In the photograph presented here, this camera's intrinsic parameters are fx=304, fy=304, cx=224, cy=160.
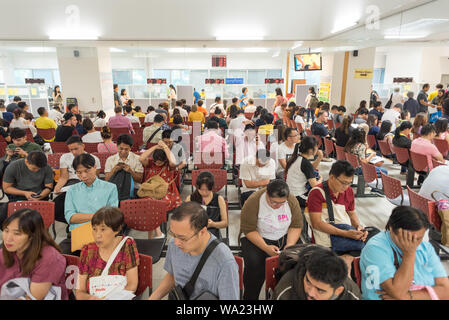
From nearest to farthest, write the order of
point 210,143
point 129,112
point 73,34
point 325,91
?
point 210,143 → point 129,112 → point 73,34 → point 325,91

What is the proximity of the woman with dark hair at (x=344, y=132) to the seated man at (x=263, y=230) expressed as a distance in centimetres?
363

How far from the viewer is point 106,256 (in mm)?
1976

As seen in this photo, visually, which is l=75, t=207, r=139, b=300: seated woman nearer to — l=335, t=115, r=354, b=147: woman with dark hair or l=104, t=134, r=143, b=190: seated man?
l=104, t=134, r=143, b=190: seated man

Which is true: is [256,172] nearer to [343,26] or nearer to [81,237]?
[81,237]

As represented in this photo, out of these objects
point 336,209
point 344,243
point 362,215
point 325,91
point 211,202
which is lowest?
point 362,215

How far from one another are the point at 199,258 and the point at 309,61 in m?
10.3

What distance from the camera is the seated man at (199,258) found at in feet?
5.16

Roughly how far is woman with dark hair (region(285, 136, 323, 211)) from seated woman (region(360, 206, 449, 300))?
162cm

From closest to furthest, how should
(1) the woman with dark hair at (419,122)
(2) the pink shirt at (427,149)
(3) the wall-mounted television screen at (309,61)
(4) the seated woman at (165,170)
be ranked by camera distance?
(4) the seated woman at (165,170)
(2) the pink shirt at (427,149)
(1) the woman with dark hair at (419,122)
(3) the wall-mounted television screen at (309,61)

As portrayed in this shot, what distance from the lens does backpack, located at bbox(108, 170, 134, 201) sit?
3465 mm

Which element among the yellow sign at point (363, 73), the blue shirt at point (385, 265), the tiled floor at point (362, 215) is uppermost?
the yellow sign at point (363, 73)

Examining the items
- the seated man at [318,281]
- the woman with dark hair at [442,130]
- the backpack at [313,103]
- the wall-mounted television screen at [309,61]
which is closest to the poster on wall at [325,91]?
the backpack at [313,103]

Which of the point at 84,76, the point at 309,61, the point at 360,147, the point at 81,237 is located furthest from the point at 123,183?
the point at 84,76

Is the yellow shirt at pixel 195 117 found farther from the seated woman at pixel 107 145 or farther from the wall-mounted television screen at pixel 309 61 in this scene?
the wall-mounted television screen at pixel 309 61
